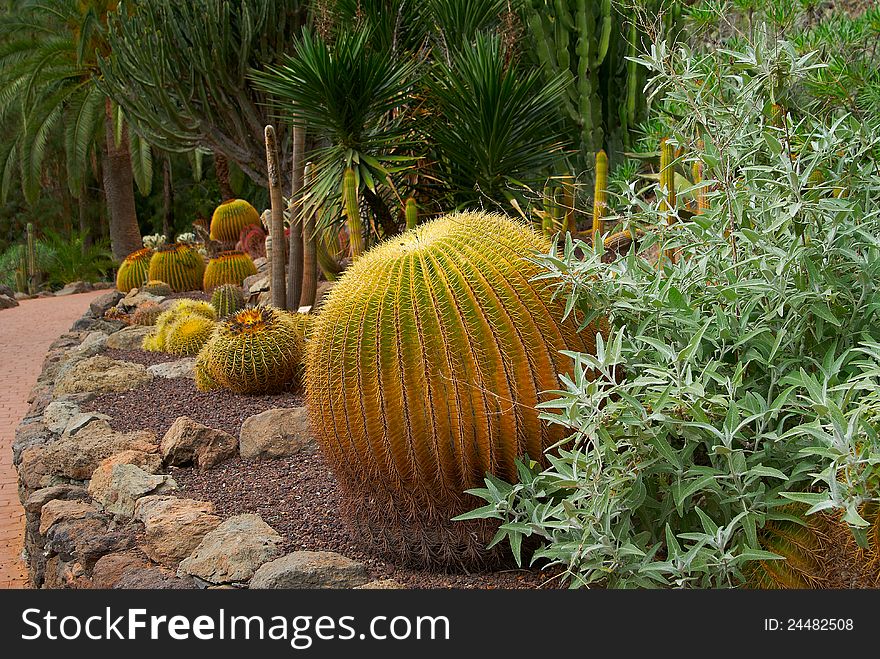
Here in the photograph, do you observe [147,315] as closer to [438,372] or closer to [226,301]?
[226,301]

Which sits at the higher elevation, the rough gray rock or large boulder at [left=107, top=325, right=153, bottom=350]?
large boulder at [left=107, top=325, right=153, bottom=350]

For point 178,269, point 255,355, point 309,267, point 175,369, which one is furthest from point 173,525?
point 178,269

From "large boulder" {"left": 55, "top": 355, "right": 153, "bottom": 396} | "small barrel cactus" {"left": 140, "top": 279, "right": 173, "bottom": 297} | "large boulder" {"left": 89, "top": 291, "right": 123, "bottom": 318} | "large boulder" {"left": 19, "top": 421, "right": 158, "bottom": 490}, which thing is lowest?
"large boulder" {"left": 19, "top": 421, "right": 158, "bottom": 490}

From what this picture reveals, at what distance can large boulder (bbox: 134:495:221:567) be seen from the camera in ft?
10.6

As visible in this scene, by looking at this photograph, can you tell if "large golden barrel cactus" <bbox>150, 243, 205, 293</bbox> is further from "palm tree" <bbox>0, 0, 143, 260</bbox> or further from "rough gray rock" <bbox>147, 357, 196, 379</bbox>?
"rough gray rock" <bbox>147, 357, 196, 379</bbox>

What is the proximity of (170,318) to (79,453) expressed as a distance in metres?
3.46

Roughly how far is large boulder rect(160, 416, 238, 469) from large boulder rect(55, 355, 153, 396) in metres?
1.84

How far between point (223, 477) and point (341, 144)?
104 inches

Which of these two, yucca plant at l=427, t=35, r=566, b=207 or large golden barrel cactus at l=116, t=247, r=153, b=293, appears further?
large golden barrel cactus at l=116, t=247, r=153, b=293

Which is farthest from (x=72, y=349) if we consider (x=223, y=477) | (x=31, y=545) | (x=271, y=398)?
(x=223, y=477)

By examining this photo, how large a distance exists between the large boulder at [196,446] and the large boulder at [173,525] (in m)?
0.51

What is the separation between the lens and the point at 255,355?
549 centimetres

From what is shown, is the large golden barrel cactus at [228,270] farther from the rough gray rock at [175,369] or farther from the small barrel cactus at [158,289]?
the rough gray rock at [175,369]

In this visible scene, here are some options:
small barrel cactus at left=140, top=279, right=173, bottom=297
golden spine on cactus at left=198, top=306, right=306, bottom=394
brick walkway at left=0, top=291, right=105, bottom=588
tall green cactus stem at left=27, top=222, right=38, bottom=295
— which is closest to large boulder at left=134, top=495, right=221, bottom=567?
brick walkway at left=0, top=291, right=105, bottom=588
